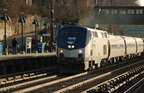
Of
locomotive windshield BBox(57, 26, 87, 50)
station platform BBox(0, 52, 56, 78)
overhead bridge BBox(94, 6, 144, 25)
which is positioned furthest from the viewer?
overhead bridge BBox(94, 6, 144, 25)

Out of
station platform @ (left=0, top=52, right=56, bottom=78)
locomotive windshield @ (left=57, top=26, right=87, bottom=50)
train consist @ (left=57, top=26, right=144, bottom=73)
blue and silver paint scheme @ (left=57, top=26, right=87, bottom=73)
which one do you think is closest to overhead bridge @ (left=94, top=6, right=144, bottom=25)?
station platform @ (left=0, top=52, right=56, bottom=78)

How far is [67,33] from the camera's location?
23.2m

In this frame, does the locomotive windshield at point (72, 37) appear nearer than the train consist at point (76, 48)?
No

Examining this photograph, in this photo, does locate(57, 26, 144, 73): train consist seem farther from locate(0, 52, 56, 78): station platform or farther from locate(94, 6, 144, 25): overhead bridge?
locate(94, 6, 144, 25): overhead bridge

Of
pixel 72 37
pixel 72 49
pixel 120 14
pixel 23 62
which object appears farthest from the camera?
pixel 120 14

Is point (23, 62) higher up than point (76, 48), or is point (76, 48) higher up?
point (76, 48)

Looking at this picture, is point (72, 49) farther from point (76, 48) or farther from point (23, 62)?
point (23, 62)

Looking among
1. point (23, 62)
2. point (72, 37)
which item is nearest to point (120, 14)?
point (23, 62)

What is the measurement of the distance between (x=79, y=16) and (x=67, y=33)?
1481 inches

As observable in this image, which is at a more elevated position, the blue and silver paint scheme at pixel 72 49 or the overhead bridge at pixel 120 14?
the overhead bridge at pixel 120 14

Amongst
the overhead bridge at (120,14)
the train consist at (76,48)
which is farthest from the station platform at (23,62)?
the overhead bridge at (120,14)

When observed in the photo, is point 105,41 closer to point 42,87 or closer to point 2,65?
point 2,65

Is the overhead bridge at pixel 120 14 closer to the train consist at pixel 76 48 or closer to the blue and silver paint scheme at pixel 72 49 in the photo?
the train consist at pixel 76 48

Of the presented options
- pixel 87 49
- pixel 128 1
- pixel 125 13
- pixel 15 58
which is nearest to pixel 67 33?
pixel 87 49
